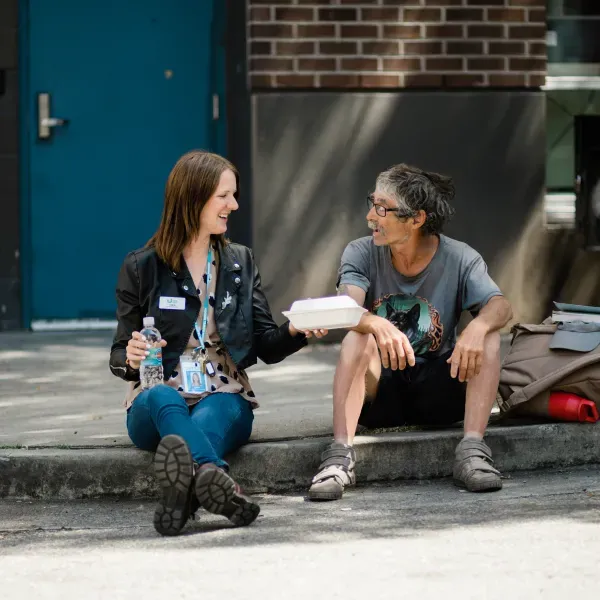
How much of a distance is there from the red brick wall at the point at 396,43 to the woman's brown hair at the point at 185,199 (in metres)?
3.18

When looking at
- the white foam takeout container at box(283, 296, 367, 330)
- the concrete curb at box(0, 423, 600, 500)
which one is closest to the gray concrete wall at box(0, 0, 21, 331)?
the concrete curb at box(0, 423, 600, 500)

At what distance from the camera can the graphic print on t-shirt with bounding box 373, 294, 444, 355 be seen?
5.69m

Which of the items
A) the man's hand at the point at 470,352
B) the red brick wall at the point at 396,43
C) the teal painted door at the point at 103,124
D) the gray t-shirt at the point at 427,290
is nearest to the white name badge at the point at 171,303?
the gray t-shirt at the point at 427,290

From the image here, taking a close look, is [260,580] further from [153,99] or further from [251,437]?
[153,99]

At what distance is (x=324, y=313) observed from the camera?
5094 mm

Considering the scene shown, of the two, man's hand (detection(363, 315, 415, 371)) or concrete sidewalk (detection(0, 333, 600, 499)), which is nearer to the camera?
man's hand (detection(363, 315, 415, 371))

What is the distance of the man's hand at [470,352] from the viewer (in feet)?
17.7

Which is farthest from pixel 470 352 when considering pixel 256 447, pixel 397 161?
pixel 397 161

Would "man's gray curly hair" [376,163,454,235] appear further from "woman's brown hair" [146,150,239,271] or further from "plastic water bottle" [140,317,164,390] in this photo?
"plastic water bottle" [140,317,164,390]

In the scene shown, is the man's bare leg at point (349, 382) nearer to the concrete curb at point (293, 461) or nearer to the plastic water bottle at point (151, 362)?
the concrete curb at point (293, 461)

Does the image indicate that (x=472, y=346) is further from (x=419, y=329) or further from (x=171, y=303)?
(x=171, y=303)

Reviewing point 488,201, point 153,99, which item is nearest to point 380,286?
point 488,201

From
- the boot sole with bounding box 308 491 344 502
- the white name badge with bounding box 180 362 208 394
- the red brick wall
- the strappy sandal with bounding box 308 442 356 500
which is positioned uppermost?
the red brick wall

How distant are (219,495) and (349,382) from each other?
0.90 meters
